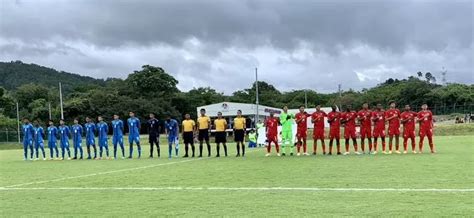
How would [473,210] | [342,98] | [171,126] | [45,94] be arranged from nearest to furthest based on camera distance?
[473,210]
[171,126]
[45,94]
[342,98]

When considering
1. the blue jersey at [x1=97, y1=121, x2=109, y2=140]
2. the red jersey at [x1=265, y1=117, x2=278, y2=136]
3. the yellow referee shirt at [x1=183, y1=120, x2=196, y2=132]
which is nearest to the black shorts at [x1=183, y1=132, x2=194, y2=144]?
the yellow referee shirt at [x1=183, y1=120, x2=196, y2=132]

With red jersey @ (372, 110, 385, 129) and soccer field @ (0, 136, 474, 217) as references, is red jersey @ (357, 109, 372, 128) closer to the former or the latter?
red jersey @ (372, 110, 385, 129)

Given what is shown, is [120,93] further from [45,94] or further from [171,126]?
[171,126]

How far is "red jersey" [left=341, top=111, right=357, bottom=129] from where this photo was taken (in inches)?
808

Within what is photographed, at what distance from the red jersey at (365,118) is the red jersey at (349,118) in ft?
0.66

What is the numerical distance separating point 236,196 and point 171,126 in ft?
44.5

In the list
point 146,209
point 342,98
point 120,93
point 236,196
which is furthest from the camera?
point 342,98

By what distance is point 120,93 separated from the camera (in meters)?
98.3

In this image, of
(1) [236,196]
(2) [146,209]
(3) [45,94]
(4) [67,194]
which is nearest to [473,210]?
(1) [236,196]

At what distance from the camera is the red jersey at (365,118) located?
20.4 metres

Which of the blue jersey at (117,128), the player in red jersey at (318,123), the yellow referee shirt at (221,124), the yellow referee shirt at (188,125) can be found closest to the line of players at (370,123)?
the player in red jersey at (318,123)

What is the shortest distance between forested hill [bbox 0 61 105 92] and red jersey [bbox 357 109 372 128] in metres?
104

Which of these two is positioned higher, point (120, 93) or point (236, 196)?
point (120, 93)

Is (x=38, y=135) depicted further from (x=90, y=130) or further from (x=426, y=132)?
(x=426, y=132)
